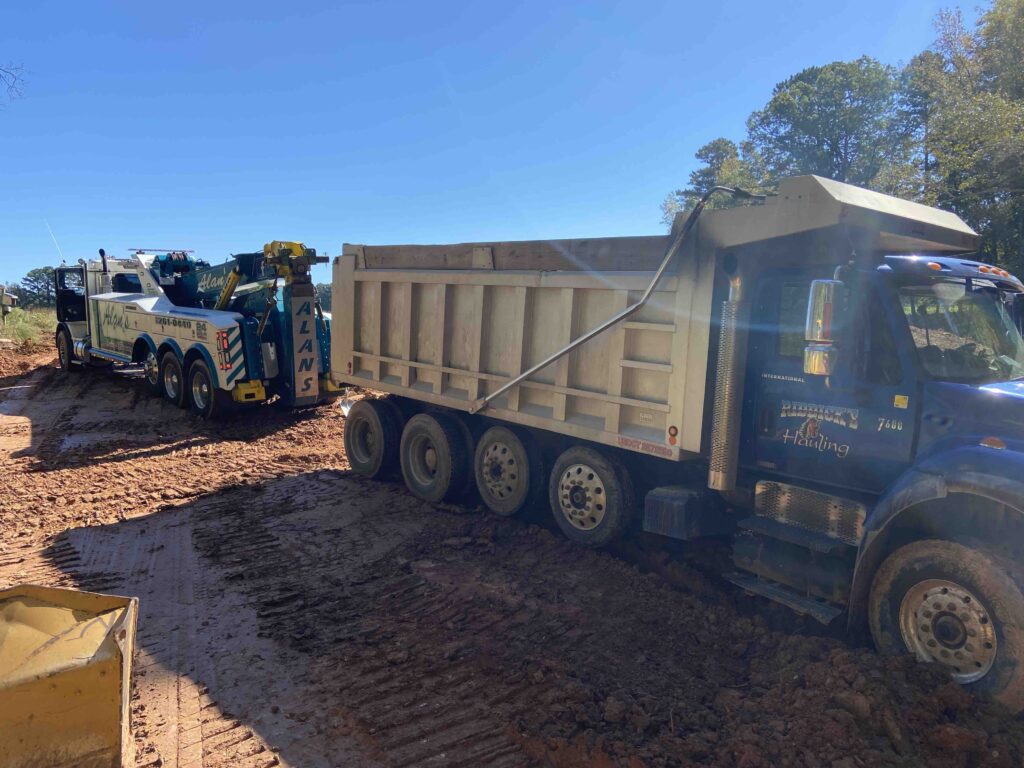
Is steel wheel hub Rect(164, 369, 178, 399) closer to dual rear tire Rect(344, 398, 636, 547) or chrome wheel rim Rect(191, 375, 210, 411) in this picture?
chrome wheel rim Rect(191, 375, 210, 411)

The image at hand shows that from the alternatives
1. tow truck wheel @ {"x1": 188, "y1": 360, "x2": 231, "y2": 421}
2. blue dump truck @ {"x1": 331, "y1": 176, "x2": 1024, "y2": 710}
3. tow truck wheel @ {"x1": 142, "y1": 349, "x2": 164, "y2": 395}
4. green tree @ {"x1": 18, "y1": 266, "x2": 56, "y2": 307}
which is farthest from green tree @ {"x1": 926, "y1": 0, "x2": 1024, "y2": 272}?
green tree @ {"x1": 18, "y1": 266, "x2": 56, "y2": 307}

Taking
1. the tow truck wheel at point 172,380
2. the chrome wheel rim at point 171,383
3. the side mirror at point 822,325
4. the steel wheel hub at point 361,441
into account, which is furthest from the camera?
the chrome wheel rim at point 171,383

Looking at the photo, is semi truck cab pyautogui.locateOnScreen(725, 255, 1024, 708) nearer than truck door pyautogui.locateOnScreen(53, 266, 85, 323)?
Yes

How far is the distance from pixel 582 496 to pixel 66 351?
15501mm

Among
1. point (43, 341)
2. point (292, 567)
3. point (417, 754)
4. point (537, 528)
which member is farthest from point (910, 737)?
point (43, 341)

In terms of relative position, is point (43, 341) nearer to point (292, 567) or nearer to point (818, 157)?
point (292, 567)

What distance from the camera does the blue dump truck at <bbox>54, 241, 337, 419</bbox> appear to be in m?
10.8

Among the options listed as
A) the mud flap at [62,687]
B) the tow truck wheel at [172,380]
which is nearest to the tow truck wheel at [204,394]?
the tow truck wheel at [172,380]

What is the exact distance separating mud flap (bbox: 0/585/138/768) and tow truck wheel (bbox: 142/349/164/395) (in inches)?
421

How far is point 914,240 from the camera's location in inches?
182

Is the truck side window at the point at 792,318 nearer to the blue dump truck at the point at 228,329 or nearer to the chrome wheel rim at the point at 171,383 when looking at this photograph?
the blue dump truck at the point at 228,329

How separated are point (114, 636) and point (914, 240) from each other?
16.6 ft

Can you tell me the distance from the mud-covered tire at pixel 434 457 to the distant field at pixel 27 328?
796 inches

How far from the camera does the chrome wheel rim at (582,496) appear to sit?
5.69m
